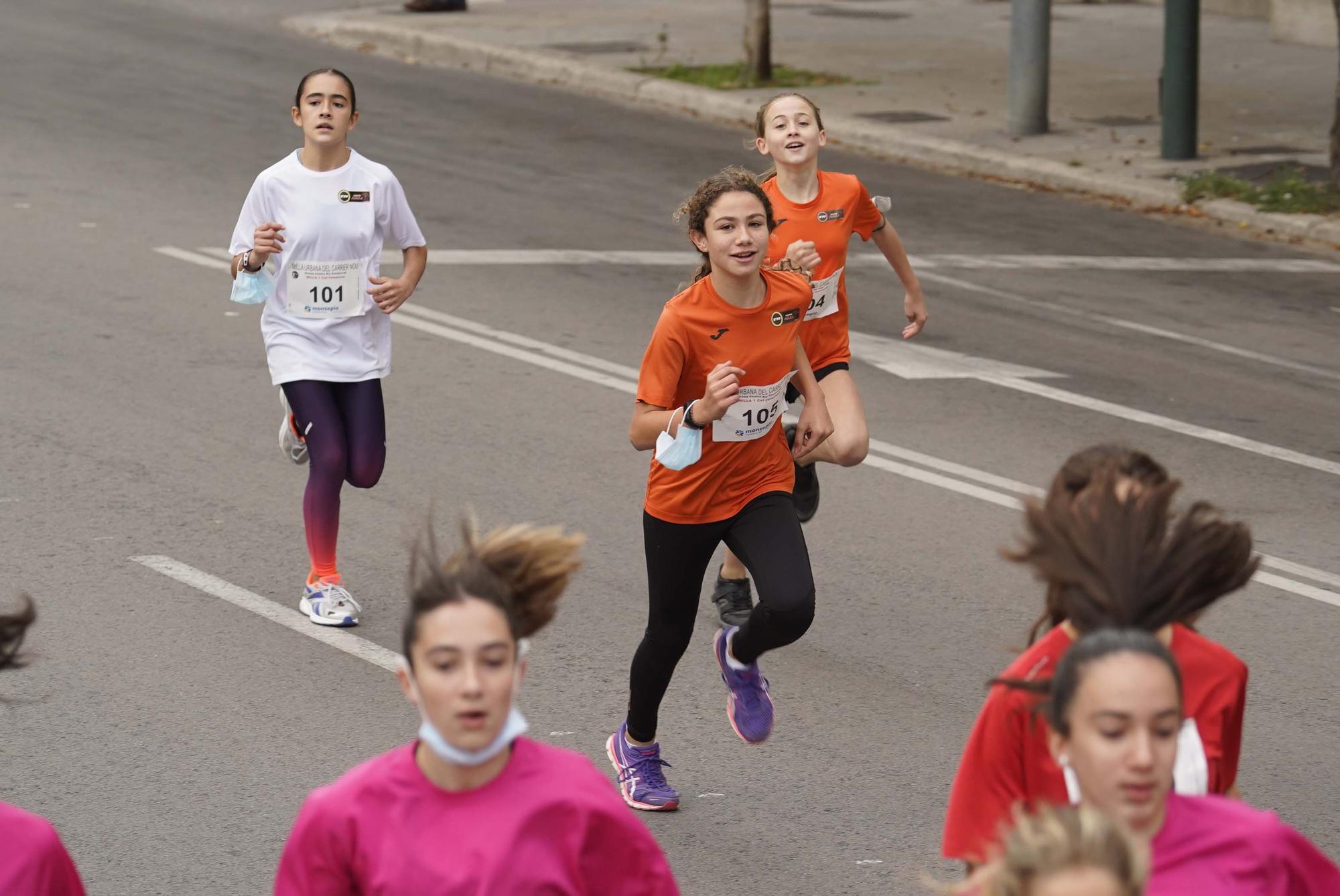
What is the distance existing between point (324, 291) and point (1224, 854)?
531 centimetres

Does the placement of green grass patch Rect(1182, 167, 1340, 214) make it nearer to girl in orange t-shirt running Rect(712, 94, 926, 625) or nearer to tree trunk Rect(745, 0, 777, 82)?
tree trunk Rect(745, 0, 777, 82)

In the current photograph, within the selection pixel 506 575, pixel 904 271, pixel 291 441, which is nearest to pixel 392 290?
pixel 291 441

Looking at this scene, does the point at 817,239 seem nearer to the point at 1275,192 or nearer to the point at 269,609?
the point at 269,609

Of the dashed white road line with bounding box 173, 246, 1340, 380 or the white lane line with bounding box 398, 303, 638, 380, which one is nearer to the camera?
the white lane line with bounding box 398, 303, 638, 380

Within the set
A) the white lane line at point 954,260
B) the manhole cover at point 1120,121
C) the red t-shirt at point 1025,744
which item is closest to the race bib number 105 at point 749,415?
the red t-shirt at point 1025,744

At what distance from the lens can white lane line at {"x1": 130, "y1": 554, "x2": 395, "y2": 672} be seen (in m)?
7.70

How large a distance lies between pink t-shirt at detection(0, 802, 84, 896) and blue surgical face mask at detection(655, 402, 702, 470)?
2.76m

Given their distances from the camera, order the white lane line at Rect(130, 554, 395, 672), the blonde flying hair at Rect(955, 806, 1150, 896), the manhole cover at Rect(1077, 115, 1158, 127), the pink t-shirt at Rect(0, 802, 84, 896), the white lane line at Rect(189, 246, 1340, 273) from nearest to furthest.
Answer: the blonde flying hair at Rect(955, 806, 1150, 896) → the pink t-shirt at Rect(0, 802, 84, 896) → the white lane line at Rect(130, 554, 395, 672) → the white lane line at Rect(189, 246, 1340, 273) → the manhole cover at Rect(1077, 115, 1158, 127)

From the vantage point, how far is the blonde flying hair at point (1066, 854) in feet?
9.18

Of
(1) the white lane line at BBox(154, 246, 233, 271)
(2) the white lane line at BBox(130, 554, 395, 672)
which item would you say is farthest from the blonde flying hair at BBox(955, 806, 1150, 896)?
(1) the white lane line at BBox(154, 246, 233, 271)

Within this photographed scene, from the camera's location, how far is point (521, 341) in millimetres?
12242

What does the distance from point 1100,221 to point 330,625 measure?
35.1 feet

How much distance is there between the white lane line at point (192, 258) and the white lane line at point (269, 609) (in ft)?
18.0

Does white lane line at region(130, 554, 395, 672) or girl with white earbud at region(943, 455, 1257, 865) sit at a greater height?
girl with white earbud at region(943, 455, 1257, 865)
